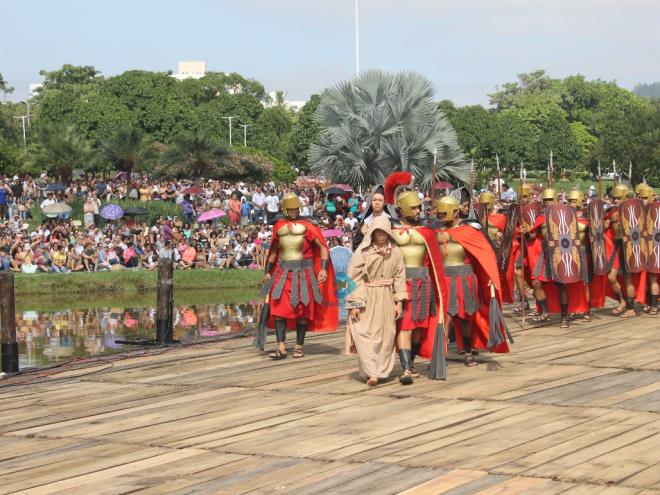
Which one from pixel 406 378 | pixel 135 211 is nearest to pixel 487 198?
pixel 406 378

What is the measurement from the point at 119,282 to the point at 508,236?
14.6 metres

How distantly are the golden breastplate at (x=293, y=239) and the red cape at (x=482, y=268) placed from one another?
71.6 inches

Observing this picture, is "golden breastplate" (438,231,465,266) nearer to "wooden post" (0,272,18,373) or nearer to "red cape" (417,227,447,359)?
"red cape" (417,227,447,359)

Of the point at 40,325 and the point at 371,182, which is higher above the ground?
the point at 371,182

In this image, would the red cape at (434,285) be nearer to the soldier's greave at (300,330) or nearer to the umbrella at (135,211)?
the soldier's greave at (300,330)

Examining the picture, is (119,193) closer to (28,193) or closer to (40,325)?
(28,193)

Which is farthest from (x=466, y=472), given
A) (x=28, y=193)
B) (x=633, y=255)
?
(x=28, y=193)

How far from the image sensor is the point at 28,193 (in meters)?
36.1

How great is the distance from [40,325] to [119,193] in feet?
49.6

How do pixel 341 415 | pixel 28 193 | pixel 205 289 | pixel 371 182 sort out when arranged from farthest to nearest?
pixel 371 182, pixel 28 193, pixel 205 289, pixel 341 415

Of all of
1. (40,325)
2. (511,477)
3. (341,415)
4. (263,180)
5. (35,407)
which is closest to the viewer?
(511,477)

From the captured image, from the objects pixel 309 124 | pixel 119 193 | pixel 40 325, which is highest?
pixel 309 124

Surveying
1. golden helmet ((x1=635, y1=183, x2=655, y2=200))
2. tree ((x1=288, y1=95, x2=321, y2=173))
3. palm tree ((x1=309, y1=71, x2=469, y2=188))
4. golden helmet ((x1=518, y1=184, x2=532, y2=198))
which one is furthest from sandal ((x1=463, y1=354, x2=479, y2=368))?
tree ((x1=288, y1=95, x2=321, y2=173))

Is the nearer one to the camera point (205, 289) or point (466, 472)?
point (466, 472)
